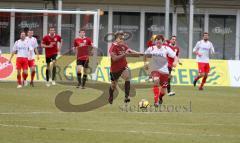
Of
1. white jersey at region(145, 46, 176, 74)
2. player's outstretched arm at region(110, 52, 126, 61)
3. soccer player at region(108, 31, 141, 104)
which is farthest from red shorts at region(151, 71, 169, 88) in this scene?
player's outstretched arm at region(110, 52, 126, 61)

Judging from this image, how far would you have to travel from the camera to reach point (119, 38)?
65.1 ft

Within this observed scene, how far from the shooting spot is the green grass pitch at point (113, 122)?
12.7 meters

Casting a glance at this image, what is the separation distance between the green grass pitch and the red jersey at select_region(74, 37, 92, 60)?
4922 mm

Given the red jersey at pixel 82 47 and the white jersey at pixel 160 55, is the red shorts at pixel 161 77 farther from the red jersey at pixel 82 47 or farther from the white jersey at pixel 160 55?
the red jersey at pixel 82 47

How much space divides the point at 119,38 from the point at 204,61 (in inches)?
392

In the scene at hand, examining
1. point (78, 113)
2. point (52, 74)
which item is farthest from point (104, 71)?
point (78, 113)

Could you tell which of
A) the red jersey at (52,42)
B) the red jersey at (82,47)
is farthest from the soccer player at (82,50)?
the red jersey at (52,42)

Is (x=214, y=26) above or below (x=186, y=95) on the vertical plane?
above

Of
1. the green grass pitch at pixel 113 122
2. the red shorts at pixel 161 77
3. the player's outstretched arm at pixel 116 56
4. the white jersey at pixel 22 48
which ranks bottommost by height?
the green grass pitch at pixel 113 122

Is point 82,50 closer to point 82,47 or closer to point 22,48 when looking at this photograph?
point 82,47

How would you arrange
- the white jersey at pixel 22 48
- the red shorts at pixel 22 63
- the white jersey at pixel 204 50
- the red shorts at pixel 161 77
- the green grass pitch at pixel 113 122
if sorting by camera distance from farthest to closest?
the white jersey at pixel 204 50 → the white jersey at pixel 22 48 → the red shorts at pixel 22 63 → the red shorts at pixel 161 77 → the green grass pitch at pixel 113 122

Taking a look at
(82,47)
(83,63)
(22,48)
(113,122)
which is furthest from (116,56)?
(22,48)

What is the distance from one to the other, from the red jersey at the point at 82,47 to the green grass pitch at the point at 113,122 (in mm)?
4922

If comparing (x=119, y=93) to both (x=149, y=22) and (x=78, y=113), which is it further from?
(x=149, y=22)
